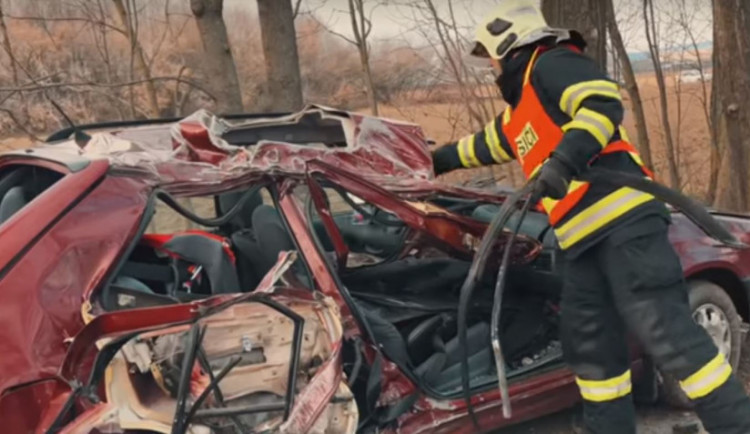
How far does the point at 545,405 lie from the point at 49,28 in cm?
1012

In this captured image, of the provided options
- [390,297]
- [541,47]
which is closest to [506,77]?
[541,47]

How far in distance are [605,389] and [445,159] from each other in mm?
1353

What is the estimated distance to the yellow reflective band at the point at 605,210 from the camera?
118 inches

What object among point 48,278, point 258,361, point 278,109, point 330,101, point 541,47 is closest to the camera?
point 48,278

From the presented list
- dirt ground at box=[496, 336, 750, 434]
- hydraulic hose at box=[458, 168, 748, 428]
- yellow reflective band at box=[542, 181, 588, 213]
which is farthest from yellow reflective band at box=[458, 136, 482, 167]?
dirt ground at box=[496, 336, 750, 434]

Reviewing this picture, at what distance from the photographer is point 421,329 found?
10.9ft

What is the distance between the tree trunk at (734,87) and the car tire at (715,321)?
16.4 ft

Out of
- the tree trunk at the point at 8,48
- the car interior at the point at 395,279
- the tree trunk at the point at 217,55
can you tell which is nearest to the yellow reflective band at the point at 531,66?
the car interior at the point at 395,279

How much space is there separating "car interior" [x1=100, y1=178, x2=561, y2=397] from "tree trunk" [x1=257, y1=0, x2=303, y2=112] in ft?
12.8

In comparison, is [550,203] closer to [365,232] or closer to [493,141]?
[493,141]

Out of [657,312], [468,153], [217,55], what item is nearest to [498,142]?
[468,153]

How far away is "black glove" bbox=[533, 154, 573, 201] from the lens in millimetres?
2770

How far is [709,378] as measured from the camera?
9.58 ft

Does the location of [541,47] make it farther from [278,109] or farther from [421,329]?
[278,109]
